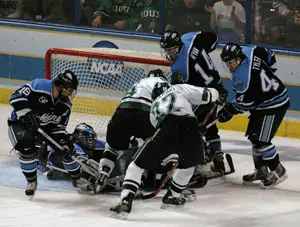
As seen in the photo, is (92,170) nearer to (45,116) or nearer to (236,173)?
(45,116)

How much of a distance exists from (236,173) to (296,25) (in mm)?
1914

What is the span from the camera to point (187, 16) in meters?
9.72

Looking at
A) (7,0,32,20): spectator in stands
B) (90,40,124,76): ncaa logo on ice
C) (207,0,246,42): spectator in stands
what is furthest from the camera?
(7,0,32,20): spectator in stands

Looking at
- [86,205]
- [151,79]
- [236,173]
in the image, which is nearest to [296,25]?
[236,173]

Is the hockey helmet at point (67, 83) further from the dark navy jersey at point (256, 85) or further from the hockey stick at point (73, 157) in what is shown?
the dark navy jersey at point (256, 85)

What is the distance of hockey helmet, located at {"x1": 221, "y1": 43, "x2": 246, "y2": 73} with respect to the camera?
23.6ft

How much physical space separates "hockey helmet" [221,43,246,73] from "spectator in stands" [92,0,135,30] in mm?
2961

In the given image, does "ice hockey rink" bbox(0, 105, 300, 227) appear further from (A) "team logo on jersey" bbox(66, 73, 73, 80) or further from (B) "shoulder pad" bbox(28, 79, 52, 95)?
(A) "team logo on jersey" bbox(66, 73, 73, 80)

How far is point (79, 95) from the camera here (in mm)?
8297

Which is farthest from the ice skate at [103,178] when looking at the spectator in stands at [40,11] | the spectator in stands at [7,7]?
the spectator in stands at [7,7]

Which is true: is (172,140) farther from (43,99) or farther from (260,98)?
(260,98)

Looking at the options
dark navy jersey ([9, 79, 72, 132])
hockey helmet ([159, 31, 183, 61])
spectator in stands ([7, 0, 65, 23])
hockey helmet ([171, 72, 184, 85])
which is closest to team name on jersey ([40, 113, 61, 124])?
dark navy jersey ([9, 79, 72, 132])

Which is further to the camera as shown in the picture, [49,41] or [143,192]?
[49,41]

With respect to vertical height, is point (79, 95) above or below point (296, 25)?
below
